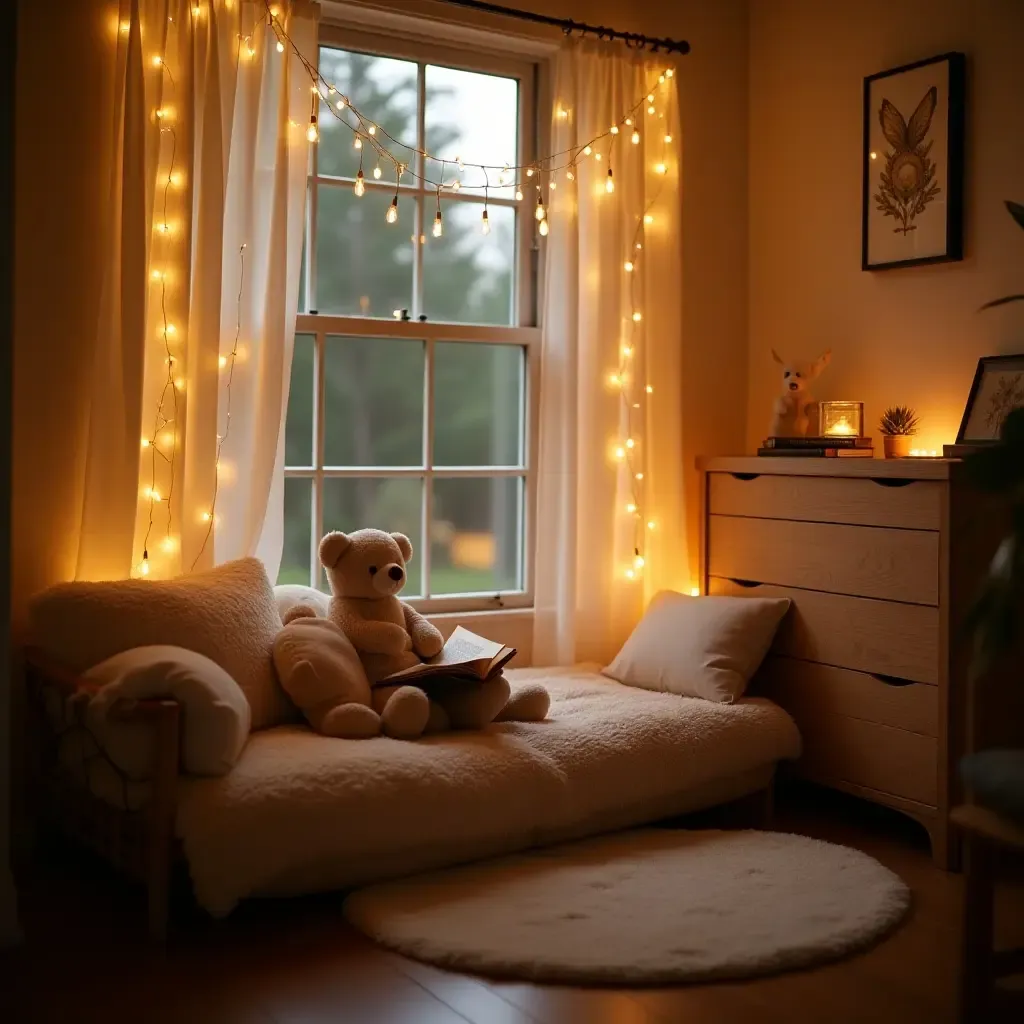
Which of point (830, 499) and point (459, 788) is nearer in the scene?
point (459, 788)

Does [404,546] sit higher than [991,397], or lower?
lower

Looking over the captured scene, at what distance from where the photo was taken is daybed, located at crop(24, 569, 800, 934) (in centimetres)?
228

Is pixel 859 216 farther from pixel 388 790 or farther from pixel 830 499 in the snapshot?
pixel 388 790

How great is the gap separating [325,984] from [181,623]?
850 millimetres

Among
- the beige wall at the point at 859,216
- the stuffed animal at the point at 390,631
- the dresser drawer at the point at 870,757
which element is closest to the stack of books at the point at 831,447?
the beige wall at the point at 859,216

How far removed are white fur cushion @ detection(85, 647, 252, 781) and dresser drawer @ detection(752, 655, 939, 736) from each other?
1.63 metres

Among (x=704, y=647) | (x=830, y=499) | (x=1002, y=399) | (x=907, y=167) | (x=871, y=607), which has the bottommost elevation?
(x=704, y=647)

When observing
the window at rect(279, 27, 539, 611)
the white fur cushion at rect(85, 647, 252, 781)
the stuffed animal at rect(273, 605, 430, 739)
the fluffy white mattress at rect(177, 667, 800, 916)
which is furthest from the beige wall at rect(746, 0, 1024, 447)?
the white fur cushion at rect(85, 647, 252, 781)

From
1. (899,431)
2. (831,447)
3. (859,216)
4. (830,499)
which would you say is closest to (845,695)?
(830,499)

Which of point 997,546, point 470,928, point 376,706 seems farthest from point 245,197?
point 997,546

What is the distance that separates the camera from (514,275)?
3635 mm

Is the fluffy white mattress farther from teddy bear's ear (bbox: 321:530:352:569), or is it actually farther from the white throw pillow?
teddy bear's ear (bbox: 321:530:352:569)

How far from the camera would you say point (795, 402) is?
3520 mm

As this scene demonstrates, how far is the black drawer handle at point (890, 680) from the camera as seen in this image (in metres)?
3.00
